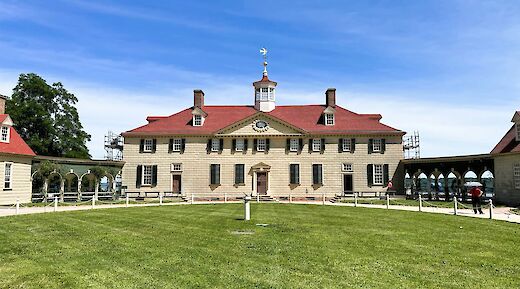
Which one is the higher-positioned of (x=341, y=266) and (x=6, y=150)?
(x=6, y=150)

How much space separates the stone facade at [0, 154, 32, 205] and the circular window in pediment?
63.7ft

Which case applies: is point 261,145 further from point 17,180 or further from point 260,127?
point 17,180

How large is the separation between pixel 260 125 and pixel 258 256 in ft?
97.8

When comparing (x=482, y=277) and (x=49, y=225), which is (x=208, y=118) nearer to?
(x=49, y=225)

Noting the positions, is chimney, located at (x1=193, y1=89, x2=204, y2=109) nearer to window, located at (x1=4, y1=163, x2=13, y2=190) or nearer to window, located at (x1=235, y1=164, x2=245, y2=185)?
window, located at (x1=235, y1=164, x2=245, y2=185)

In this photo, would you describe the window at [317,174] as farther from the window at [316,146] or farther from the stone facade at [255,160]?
the window at [316,146]

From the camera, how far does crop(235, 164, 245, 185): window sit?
37.7m

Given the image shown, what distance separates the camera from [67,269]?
7449mm

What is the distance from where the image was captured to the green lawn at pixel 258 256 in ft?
22.2

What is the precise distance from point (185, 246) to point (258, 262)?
2572 mm

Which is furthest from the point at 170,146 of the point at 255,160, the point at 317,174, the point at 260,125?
the point at 317,174

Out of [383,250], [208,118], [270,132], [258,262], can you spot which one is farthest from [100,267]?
[208,118]

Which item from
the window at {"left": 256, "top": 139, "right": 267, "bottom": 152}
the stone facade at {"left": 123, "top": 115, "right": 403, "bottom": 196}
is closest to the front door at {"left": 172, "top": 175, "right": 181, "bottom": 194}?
the stone facade at {"left": 123, "top": 115, "right": 403, "bottom": 196}

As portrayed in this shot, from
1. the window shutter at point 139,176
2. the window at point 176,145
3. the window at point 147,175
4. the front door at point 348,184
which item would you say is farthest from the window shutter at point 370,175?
the window shutter at point 139,176
